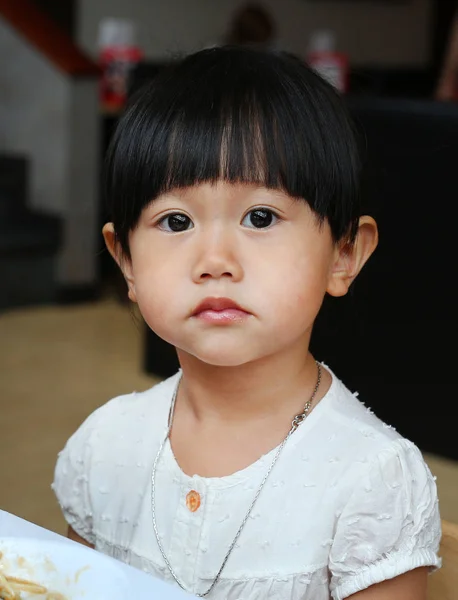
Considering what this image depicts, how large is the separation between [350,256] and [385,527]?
11.0 inches

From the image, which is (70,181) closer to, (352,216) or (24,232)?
(24,232)

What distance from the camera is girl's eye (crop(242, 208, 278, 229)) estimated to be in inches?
38.2

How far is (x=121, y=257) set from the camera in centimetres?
112

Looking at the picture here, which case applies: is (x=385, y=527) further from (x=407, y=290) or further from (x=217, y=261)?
(x=407, y=290)

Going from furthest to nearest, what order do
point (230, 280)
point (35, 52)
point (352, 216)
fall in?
point (35, 52) < point (352, 216) < point (230, 280)

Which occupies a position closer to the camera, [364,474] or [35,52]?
[364,474]

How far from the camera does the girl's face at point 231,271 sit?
94cm

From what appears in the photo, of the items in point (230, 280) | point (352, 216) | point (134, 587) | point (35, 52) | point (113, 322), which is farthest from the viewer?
point (35, 52)

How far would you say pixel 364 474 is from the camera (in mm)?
997

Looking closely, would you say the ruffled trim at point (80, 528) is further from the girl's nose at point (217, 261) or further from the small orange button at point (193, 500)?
the girl's nose at point (217, 261)

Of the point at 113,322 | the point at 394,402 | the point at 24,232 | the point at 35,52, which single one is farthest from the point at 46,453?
the point at 35,52

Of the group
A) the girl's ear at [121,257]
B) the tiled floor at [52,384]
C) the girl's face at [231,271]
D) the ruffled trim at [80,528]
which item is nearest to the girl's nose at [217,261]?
the girl's face at [231,271]

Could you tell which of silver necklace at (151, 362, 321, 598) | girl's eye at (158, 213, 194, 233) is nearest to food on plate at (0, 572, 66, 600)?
silver necklace at (151, 362, 321, 598)

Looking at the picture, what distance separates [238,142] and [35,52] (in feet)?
15.2
